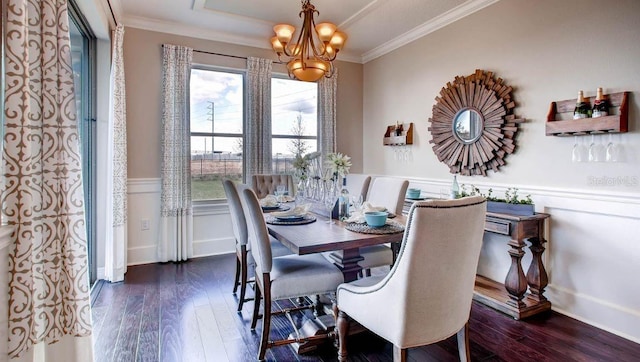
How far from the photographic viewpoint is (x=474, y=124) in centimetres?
342

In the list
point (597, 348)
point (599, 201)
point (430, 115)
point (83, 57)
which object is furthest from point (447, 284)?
point (83, 57)

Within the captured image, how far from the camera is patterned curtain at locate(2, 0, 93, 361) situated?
117 centimetres

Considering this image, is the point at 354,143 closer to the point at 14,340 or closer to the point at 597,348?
the point at 597,348

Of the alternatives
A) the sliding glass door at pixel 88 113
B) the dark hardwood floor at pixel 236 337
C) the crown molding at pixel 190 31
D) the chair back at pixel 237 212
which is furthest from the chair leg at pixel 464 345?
the crown molding at pixel 190 31

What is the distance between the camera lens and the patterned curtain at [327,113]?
16.2 feet

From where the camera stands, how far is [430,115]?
4008 millimetres

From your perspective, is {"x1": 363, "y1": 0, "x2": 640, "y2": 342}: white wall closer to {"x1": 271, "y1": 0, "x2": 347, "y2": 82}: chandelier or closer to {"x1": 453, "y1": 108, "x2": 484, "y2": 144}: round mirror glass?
{"x1": 453, "y1": 108, "x2": 484, "y2": 144}: round mirror glass

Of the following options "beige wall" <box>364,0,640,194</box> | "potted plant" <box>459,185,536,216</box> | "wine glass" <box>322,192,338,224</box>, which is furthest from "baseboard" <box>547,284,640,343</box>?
"wine glass" <box>322,192,338,224</box>

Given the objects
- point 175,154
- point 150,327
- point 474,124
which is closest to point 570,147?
point 474,124

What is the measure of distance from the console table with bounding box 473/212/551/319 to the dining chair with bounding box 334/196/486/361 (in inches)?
50.0

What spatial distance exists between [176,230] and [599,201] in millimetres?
4115

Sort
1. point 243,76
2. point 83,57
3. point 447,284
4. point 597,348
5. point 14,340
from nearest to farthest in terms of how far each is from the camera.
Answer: point 14,340 < point 447,284 < point 597,348 < point 83,57 < point 243,76

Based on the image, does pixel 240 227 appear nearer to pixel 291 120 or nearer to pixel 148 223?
pixel 148 223

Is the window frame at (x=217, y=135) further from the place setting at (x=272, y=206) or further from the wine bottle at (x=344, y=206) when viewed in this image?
the wine bottle at (x=344, y=206)
